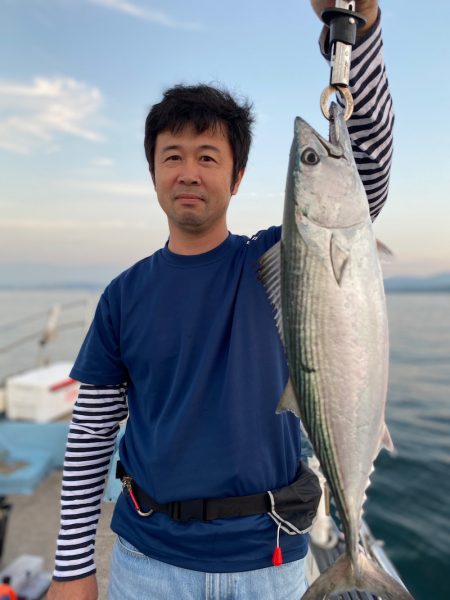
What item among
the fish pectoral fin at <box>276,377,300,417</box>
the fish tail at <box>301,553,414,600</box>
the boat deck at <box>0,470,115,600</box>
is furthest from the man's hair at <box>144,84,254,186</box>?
the boat deck at <box>0,470,115,600</box>

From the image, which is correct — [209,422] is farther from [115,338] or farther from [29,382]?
[29,382]

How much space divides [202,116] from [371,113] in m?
0.72

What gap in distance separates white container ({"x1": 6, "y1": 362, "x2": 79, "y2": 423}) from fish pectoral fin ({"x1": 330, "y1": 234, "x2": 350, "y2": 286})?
8416mm

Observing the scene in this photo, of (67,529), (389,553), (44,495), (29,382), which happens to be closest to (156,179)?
(67,529)

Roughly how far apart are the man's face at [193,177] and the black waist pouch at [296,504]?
1135 millimetres

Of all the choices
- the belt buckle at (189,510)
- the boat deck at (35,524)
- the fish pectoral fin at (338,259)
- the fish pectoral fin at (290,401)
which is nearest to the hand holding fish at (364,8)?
the fish pectoral fin at (338,259)

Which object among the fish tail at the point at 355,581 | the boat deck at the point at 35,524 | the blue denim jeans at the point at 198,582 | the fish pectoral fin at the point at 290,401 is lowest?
the boat deck at the point at 35,524

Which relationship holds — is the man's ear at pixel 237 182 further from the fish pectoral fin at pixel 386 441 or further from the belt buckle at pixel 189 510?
the belt buckle at pixel 189 510

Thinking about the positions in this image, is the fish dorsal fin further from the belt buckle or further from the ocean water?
the ocean water

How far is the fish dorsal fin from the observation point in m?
1.70

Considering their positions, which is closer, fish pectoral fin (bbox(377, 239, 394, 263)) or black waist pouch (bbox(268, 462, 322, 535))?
fish pectoral fin (bbox(377, 239, 394, 263))

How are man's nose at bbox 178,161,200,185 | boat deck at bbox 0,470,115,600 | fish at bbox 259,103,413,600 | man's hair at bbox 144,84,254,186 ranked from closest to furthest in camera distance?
fish at bbox 259,103,413,600
man's nose at bbox 178,161,200,185
man's hair at bbox 144,84,254,186
boat deck at bbox 0,470,115,600

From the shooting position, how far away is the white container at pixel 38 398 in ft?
29.6

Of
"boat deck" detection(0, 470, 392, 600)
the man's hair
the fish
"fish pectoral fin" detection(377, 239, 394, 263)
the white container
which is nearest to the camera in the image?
the fish
